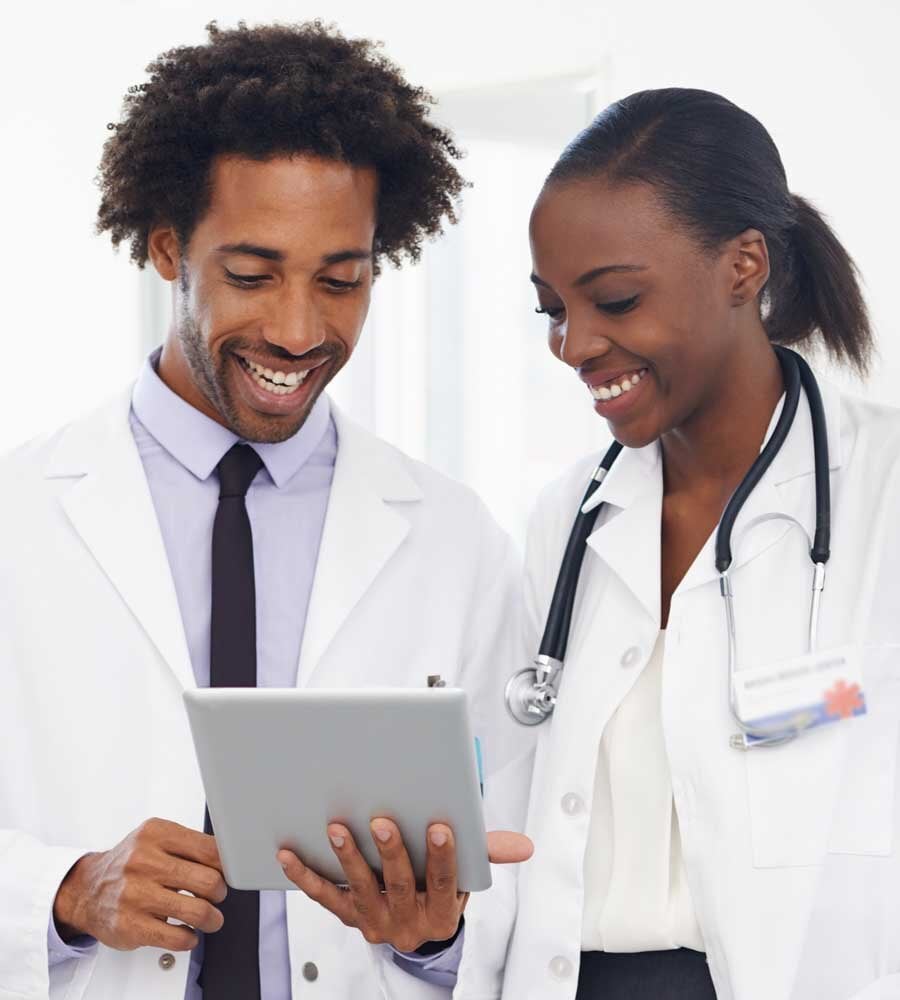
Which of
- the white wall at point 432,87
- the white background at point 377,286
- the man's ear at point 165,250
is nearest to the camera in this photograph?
the man's ear at point 165,250

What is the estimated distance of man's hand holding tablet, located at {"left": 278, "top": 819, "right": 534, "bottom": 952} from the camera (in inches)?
48.2

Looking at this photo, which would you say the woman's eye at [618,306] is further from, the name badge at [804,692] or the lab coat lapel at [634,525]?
the name badge at [804,692]

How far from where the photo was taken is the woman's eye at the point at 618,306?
1.39m

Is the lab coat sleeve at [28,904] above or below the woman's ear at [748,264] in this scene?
below

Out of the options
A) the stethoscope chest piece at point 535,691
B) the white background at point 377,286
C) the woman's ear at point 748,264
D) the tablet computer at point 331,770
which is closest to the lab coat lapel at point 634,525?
the stethoscope chest piece at point 535,691

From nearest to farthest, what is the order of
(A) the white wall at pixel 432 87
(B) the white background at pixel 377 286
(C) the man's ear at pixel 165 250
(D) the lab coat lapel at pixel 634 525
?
(D) the lab coat lapel at pixel 634 525 → (C) the man's ear at pixel 165 250 → (A) the white wall at pixel 432 87 → (B) the white background at pixel 377 286

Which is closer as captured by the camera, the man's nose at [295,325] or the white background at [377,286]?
the man's nose at [295,325]

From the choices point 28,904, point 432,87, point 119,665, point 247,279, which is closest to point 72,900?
point 28,904

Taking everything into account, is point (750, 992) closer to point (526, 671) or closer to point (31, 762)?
point (526, 671)

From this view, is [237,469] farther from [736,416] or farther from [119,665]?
[736,416]

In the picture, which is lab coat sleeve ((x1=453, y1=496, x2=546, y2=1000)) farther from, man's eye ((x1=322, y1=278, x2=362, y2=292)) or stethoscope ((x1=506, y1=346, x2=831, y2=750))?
man's eye ((x1=322, y1=278, x2=362, y2=292))

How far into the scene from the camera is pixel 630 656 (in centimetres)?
143

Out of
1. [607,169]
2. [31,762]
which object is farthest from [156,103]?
[31,762]

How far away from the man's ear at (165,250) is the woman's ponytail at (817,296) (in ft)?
2.40
